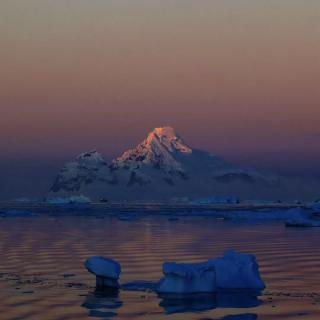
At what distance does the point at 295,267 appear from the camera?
788 inches

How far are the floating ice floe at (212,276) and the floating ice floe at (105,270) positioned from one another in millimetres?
1052

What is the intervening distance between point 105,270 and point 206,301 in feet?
8.42

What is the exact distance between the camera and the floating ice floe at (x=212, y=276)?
1518 cm

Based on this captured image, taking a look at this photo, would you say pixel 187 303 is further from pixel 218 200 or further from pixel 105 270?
pixel 218 200

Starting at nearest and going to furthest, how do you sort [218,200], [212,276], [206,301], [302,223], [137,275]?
[206,301] → [212,276] → [137,275] → [302,223] → [218,200]

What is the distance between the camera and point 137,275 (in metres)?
18.2

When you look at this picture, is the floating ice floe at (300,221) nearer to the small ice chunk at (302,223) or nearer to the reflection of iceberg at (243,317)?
the small ice chunk at (302,223)

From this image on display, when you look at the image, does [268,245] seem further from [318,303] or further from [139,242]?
[318,303]

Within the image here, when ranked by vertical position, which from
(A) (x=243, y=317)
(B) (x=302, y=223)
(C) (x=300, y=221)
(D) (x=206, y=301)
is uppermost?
(C) (x=300, y=221)

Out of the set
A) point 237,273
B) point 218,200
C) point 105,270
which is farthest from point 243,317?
point 218,200

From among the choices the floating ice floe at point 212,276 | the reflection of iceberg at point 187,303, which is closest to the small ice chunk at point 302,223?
the floating ice floe at point 212,276

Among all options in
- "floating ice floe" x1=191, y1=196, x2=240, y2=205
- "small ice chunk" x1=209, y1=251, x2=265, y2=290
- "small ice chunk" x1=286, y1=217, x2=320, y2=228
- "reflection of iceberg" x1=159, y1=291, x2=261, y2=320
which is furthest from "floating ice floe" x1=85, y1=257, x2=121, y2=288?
"floating ice floe" x1=191, y1=196, x2=240, y2=205

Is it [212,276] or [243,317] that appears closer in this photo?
[243,317]

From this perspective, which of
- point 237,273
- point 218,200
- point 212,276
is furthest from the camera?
point 218,200
